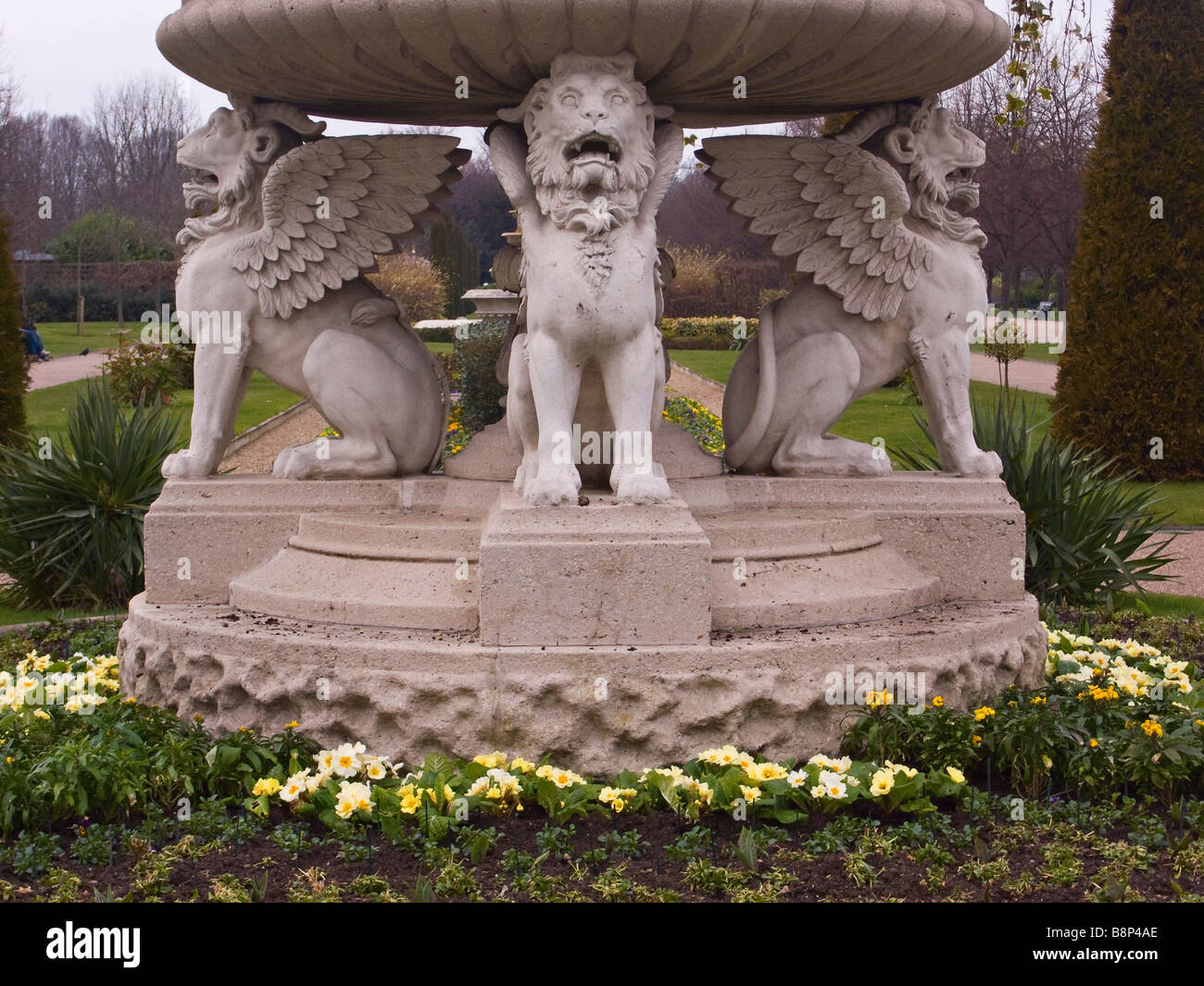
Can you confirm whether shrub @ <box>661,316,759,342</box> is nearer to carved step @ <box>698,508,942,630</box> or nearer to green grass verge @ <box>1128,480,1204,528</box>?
green grass verge @ <box>1128,480,1204,528</box>

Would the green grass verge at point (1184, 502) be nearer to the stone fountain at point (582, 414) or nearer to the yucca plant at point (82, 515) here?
the stone fountain at point (582, 414)

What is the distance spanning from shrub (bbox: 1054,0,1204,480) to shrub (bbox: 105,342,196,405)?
10.2 metres

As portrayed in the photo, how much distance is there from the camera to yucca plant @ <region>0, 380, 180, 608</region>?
298 inches

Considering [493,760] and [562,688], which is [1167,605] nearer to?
[562,688]

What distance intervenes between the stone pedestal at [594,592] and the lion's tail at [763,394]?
1273 millimetres

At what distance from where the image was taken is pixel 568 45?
4363 millimetres

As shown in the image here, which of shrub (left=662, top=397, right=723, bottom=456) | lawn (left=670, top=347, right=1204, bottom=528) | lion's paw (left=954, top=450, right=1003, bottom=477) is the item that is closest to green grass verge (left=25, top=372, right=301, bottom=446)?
shrub (left=662, top=397, right=723, bottom=456)

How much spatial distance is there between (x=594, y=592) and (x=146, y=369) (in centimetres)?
1398

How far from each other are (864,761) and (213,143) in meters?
3.34

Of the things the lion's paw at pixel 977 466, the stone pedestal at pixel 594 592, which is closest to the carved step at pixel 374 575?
the stone pedestal at pixel 594 592

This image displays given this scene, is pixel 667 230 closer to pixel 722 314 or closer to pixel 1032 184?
pixel 722 314

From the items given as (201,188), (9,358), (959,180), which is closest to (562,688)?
(201,188)

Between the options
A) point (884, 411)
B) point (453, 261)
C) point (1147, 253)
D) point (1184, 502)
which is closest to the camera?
point (1184, 502)
